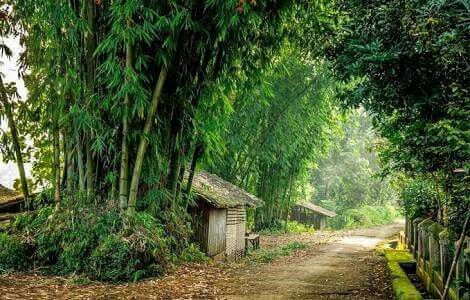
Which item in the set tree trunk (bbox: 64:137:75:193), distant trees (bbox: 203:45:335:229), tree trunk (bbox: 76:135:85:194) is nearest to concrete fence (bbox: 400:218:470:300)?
tree trunk (bbox: 76:135:85:194)

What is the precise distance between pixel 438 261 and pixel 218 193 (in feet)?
25.1

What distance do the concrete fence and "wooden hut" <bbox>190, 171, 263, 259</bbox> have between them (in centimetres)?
541

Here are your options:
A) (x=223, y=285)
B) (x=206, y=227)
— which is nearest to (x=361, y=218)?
(x=206, y=227)

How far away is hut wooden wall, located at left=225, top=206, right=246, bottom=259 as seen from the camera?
1438 cm

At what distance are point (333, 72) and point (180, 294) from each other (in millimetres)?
3716

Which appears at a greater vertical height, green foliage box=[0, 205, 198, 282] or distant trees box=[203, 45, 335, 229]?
distant trees box=[203, 45, 335, 229]

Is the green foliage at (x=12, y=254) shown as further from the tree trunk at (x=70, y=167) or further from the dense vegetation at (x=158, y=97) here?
the tree trunk at (x=70, y=167)

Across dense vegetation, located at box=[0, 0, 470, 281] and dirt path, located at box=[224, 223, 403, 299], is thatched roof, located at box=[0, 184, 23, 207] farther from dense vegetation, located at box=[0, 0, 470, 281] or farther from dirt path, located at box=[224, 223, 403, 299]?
dirt path, located at box=[224, 223, 403, 299]

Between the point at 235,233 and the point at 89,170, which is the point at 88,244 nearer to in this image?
the point at 89,170

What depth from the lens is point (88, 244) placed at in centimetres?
688

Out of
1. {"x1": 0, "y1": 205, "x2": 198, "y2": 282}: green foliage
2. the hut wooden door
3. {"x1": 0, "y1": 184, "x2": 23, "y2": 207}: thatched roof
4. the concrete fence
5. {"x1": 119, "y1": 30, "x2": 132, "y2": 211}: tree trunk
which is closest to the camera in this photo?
the concrete fence

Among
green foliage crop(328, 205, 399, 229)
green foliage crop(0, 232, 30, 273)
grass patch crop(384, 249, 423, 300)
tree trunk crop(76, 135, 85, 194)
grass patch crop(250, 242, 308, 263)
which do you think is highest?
tree trunk crop(76, 135, 85, 194)

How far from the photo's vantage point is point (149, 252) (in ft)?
22.5

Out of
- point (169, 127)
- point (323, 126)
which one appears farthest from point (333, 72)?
point (323, 126)
